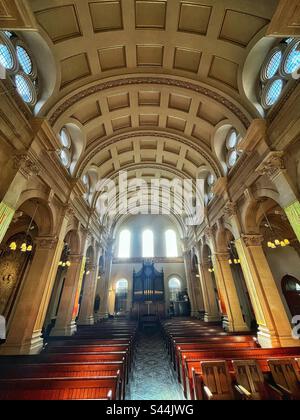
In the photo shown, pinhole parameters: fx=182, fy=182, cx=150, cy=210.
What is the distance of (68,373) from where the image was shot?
3598 mm

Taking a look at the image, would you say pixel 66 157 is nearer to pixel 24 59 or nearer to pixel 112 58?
pixel 24 59

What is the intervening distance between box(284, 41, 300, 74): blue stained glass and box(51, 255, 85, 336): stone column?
11553 mm

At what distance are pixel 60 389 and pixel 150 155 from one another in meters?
12.4

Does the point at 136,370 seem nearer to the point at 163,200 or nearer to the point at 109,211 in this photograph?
the point at 109,211

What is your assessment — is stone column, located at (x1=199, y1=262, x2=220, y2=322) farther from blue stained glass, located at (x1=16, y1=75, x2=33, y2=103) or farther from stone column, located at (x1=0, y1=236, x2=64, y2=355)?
blue stained glass, located at (x1=16, y1=75, x2=33, y2=103)

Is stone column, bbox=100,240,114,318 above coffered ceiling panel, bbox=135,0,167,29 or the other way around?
the other way around

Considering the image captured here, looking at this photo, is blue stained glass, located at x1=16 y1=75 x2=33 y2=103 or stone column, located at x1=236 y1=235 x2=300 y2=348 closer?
blue stained glass, located at x1=16 y1=75 x2=33 y2=103

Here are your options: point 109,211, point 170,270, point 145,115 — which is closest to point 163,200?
point 109,211

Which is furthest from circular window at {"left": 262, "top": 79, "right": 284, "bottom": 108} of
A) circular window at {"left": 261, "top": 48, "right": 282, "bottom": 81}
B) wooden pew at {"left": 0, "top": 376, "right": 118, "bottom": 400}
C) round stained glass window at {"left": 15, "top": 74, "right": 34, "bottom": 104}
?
wooden pew at {"left": 0, "top": 376, "right": 118, "bottom": 400}

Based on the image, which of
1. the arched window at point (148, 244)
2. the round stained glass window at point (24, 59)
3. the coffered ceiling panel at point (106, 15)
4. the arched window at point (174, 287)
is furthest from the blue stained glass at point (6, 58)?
the arched window at point (174, 287)

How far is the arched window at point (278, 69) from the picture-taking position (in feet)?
17.4

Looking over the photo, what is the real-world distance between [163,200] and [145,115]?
9.52 m

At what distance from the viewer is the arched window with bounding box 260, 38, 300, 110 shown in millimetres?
5312

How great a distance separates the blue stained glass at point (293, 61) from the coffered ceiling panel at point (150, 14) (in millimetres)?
4270
